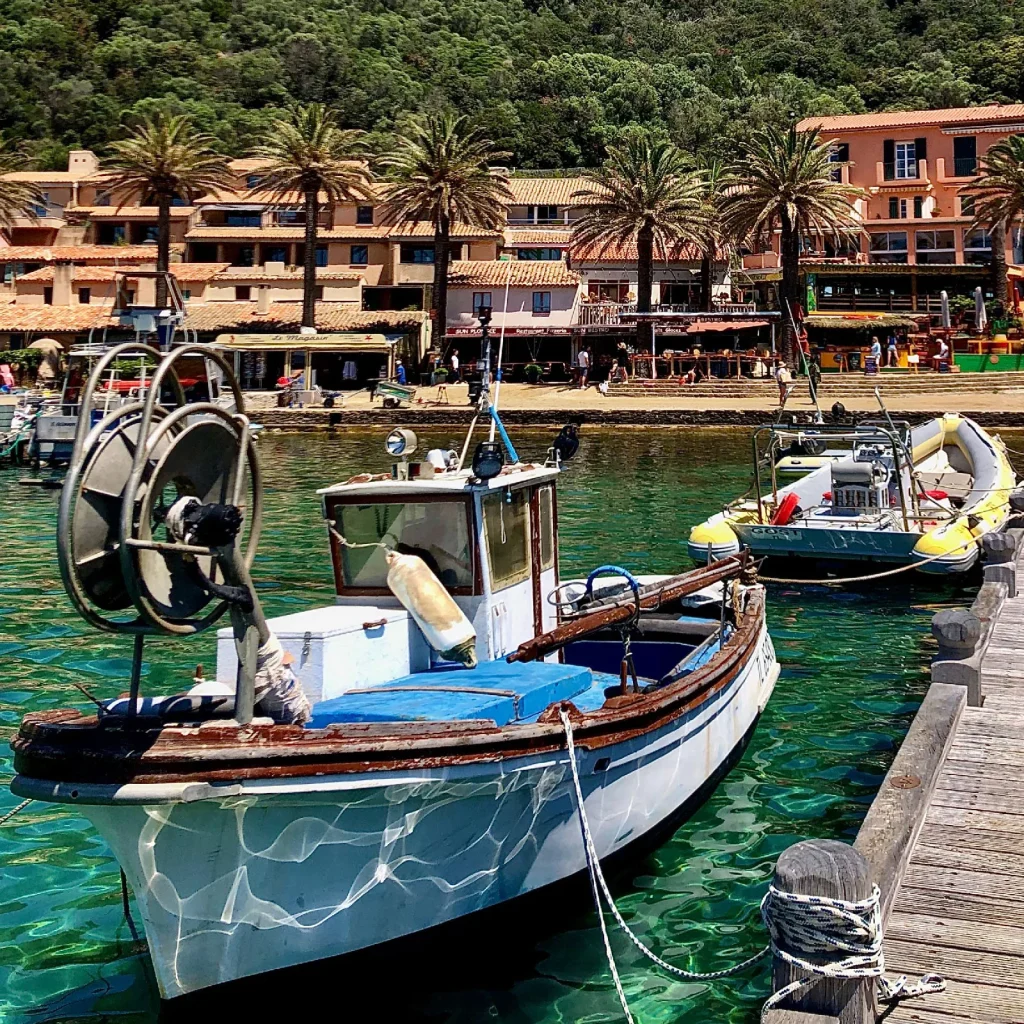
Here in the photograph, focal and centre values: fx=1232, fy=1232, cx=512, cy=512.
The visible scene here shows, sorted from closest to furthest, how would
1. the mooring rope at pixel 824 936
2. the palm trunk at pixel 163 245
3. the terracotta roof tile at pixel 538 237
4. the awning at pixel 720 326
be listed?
the mooring rope at pixel 824 936, the awning at pixel 720 326, the palm trunk at pixel 163 245, the terracotta roof tile at pixel 538 237

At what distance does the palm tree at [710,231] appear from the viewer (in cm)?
6219

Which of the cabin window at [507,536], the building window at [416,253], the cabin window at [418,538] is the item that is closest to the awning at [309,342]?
the building window at [416,253]

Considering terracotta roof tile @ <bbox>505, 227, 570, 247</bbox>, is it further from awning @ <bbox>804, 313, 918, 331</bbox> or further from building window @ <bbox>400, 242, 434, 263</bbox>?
awning @ <bbox>804, 313, 918, 331</bbox>

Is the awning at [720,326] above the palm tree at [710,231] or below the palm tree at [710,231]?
below

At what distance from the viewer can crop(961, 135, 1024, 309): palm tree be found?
58500mm

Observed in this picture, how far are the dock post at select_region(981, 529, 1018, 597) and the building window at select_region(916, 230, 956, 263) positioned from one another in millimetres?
64313

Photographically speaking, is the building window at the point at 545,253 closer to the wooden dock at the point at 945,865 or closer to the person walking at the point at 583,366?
the person walking at the point at 583,366

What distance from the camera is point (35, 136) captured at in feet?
404

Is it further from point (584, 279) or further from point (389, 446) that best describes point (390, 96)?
point (389, 446)

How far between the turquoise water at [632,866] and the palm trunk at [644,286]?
124 feet

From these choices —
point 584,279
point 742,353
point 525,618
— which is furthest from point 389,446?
point 584,279

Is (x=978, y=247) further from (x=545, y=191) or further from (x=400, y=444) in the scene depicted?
(x=400, y=444)

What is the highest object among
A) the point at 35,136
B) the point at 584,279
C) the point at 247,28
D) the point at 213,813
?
the point at 247,28

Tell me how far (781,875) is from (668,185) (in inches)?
2291
